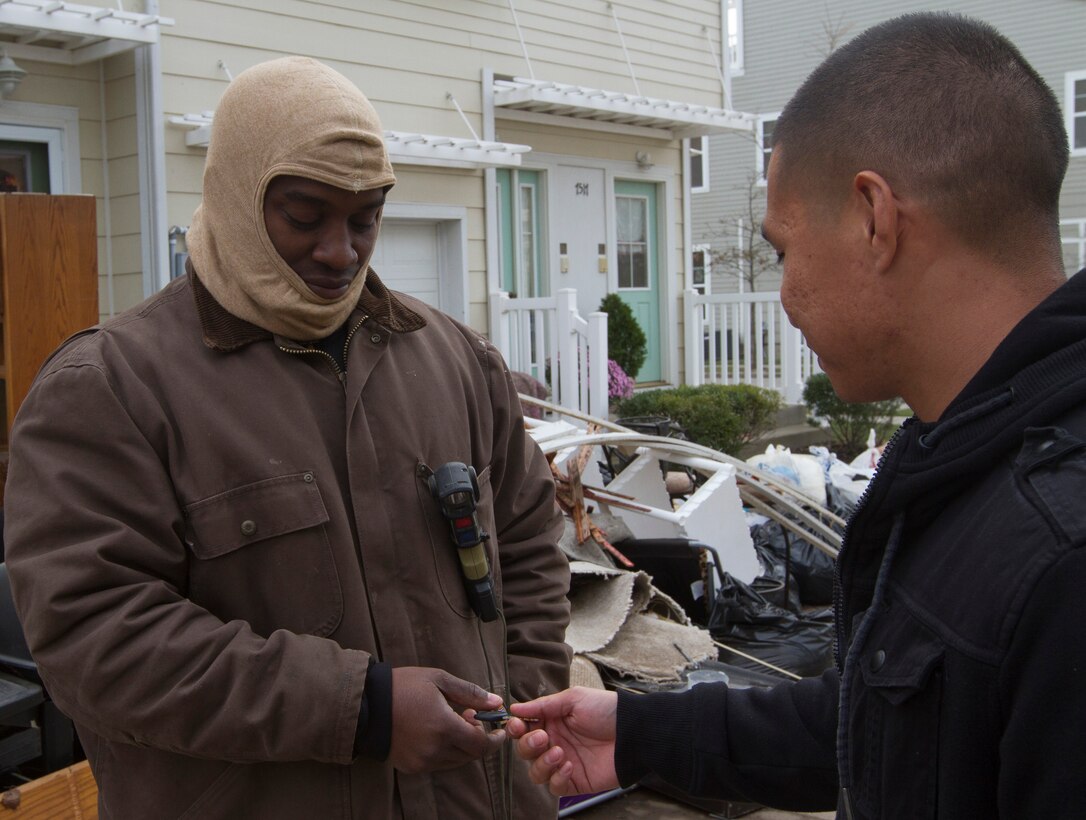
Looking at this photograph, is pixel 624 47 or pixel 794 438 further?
pixel 794 438

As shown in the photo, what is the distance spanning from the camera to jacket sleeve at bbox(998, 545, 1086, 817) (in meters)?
0.97

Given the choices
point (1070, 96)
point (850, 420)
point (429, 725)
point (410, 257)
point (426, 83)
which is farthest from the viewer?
point (1070, 96)

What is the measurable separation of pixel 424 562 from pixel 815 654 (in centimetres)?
334

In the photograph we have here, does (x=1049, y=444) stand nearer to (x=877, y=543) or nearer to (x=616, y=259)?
(x=877, y=543)

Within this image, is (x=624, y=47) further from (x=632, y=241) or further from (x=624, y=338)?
(x=624, y=338)

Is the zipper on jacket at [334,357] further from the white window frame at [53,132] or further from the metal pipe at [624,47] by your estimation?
the metal pipe at [624,47]

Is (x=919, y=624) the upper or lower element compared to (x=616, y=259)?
lower

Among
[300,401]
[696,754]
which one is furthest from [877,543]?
[300,401]

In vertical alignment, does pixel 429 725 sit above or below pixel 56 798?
above

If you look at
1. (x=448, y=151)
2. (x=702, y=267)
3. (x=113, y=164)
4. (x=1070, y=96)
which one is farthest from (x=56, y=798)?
(x=702, y=267)

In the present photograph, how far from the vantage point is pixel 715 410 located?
1023 centimetres

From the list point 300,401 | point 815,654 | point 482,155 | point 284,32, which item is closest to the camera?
point 300,401

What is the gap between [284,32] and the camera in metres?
8.47

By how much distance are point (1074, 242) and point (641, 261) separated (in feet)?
37.7
